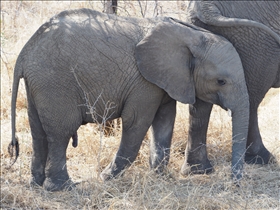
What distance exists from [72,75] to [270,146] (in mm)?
2074

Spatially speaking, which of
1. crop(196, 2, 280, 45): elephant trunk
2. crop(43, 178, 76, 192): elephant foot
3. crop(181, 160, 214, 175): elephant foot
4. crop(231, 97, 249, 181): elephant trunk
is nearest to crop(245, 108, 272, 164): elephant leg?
crop(181, 160, 214, 175): elephant foot

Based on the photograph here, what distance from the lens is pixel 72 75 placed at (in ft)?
15.1

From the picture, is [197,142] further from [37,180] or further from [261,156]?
[37,180]

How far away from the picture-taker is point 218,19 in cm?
477

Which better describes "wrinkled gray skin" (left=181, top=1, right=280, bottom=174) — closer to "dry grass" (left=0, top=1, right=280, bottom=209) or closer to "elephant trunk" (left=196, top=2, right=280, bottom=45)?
"elephant trunk" (left=196, top=2, right=280, bottom=45)

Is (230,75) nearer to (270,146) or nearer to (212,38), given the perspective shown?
(212,38)

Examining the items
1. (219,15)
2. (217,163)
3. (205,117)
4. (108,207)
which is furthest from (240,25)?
(108,207)

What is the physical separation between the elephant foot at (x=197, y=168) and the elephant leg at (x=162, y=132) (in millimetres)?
273

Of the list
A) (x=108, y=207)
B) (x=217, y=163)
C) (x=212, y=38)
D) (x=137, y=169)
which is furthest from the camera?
(x=217, y=163)

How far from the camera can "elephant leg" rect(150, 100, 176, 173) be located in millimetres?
5020

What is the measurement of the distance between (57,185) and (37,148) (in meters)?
0.34

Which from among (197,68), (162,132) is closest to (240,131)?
(197,68)

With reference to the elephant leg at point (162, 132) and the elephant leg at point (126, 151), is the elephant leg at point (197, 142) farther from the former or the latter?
the elephant leg at point (126, 151)

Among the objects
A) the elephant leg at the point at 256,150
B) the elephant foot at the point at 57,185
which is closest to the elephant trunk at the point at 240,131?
the elephant leg at the point at 256,150
